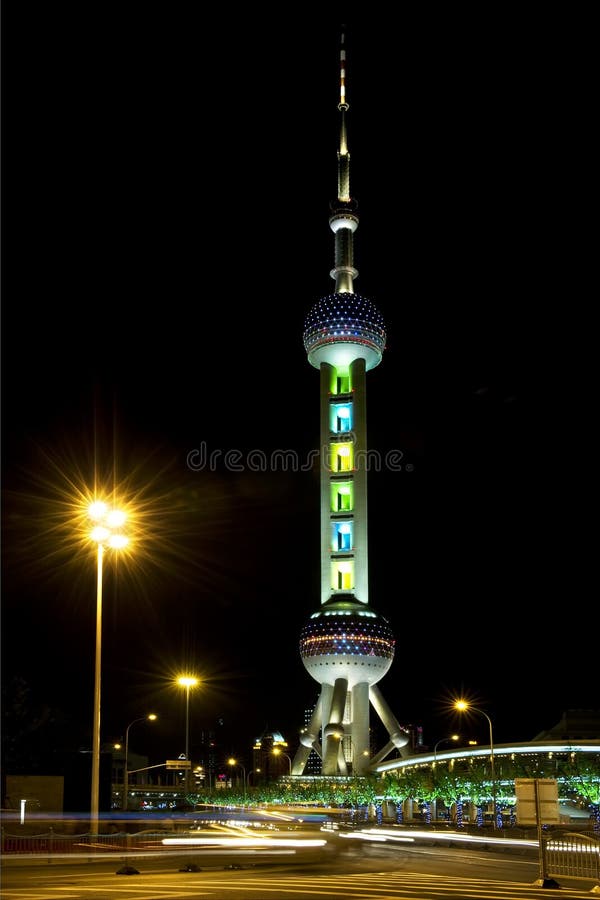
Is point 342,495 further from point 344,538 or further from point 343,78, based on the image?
point 343,78

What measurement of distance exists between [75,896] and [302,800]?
87.2 metres

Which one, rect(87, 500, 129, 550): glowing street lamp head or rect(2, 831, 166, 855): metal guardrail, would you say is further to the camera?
rect(2, 831, 166, 855): metal guardrail

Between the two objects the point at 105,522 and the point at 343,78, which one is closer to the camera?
the point at 105,522

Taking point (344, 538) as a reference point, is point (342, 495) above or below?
above

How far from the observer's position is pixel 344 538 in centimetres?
11969

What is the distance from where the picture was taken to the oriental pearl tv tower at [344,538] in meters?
111

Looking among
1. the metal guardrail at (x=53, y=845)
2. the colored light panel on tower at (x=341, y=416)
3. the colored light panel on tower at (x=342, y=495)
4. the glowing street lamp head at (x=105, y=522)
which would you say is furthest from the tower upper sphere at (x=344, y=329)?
the glowing street lamp head at (x=105, y=522)

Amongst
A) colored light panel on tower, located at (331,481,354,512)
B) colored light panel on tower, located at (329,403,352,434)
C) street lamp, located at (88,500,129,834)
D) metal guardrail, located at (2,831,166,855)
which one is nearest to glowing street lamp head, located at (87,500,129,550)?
street lamp, located at (88,500,129,834)

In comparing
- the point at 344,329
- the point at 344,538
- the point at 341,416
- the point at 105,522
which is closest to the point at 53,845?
the point at 105,522

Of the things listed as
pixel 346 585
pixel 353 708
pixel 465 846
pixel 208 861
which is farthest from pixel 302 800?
pixel 208 861

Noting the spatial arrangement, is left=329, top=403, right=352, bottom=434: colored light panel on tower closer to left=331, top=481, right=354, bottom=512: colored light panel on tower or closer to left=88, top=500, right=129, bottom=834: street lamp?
left=331, top=481, right=354, bottom=512: colored light panel on tower

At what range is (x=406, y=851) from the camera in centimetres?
3578

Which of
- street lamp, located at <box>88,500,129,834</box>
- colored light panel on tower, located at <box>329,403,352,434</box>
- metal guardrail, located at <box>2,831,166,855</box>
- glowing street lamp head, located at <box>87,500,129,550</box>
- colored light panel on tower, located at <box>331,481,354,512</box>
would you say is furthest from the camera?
colored light panel on tower, located at <box>329,403,352,434</box>

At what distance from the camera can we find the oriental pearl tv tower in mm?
111312
